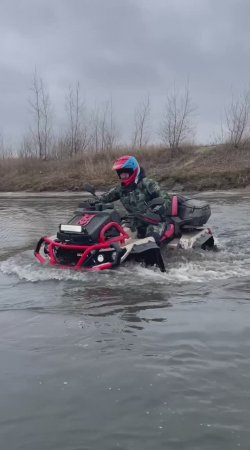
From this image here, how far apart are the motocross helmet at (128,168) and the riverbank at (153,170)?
2046 centimetres

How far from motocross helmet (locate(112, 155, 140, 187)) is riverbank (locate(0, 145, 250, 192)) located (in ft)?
67.1

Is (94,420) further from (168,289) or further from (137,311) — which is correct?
(168,289)

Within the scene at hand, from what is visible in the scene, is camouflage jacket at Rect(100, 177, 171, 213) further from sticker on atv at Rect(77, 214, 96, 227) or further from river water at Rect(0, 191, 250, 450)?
river water at Rect(0, 191, 250, 450)

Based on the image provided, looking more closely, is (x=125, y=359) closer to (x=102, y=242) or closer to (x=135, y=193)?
(x=102, y=242)

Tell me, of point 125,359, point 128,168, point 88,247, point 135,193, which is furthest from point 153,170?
point 125,359

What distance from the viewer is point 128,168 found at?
8023 millimetres

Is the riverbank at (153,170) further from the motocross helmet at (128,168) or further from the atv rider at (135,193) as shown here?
the motocross helmet at (128,168)

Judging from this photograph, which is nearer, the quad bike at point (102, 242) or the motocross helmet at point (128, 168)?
the quad bike at point (102, 242)

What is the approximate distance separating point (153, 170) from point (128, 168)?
24.9 metres

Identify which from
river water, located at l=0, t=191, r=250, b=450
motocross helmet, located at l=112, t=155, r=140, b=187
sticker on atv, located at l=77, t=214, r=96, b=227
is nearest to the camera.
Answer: river water, located at l=0, t=191, r=250, b=450

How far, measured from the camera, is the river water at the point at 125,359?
3.03 metres

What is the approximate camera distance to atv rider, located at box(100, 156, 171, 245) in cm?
800

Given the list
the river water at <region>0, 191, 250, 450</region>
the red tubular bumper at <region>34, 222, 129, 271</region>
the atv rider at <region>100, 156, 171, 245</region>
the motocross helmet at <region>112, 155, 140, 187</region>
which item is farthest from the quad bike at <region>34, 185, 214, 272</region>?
the motocross helmet at <region>112, 155, 140, 187</region>

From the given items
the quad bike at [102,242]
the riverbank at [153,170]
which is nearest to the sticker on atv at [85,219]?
the quad bike at [102,242]
